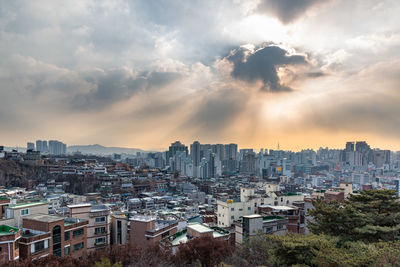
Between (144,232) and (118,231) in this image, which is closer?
(144,232)

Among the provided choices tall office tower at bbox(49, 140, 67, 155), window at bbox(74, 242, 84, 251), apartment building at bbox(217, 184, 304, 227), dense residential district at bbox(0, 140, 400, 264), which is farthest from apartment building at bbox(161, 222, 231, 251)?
tall office tower at bbox(49, 140, 67, 155)

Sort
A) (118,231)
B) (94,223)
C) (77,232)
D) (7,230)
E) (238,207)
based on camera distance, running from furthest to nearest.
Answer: (238,207)
(118,231)
(94,223)
(77,232)
(7,230)

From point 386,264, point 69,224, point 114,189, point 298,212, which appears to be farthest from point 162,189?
point 386,264

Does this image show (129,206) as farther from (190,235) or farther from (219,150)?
(219,150)

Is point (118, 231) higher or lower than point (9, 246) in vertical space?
lower

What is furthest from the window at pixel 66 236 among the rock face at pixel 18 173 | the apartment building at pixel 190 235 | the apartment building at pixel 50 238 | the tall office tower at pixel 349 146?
the tall office tower at pixel 349 146

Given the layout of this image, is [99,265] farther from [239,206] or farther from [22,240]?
[239,206]

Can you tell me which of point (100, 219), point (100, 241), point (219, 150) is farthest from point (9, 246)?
point (219, 150)
